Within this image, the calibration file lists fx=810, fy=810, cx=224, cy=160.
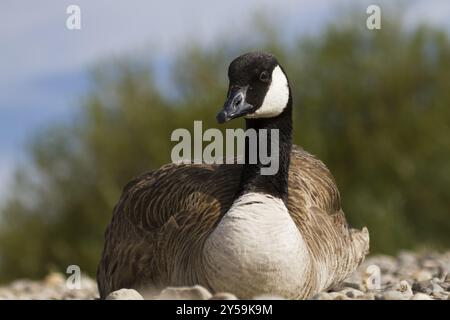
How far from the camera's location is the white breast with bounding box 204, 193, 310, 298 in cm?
586

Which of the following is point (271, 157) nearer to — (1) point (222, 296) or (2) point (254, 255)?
(2) point (254, 255)

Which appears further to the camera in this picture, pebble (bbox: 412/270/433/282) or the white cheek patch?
pebble (bbox: 412/270/433/282)

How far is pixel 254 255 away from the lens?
19.2 feet

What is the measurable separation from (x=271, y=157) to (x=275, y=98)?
0.49 metres

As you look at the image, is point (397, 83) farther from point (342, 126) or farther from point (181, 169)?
point (181, 169)

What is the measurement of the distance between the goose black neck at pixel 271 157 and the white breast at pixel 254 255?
0.36m

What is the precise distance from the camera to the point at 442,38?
2316cm

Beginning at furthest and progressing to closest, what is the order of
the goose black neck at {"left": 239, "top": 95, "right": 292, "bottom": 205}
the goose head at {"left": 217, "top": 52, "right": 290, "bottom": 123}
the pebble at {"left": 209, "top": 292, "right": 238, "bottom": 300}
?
1. the goose black neck at {"left": 239, "top": 95, "right": 292, "bottom": 205}
2. the goose head at {"left": 217, "top": 52, "right": 290, "bottom": 123}
3. the pebble at {"left": 209, "top": 292, "right": 238, "bottom": 300}

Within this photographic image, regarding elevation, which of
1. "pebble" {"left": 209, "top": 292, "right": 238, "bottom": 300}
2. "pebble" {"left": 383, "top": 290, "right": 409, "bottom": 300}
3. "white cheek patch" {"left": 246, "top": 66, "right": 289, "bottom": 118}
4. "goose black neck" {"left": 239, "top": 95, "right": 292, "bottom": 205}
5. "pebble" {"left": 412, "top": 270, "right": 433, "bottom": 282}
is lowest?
"pebble" {"left": 412, "top": 270, "right": 433, "bottom": 282}


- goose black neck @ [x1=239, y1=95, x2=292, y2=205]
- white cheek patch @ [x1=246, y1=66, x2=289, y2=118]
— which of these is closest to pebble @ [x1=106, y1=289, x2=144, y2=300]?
goose black neck @ [x1=239, y1=95, x2=292, y2=205]

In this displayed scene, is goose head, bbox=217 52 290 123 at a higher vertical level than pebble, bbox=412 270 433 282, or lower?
higher

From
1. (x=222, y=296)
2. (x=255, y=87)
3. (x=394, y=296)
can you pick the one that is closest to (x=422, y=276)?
(x=394, y=296)

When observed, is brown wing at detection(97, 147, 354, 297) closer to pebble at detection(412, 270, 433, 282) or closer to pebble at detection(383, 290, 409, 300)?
pebble at detection(383, 290, 409, 300)

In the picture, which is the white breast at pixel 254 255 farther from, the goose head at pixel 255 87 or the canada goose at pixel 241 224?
the goose head at pixel 255 87
